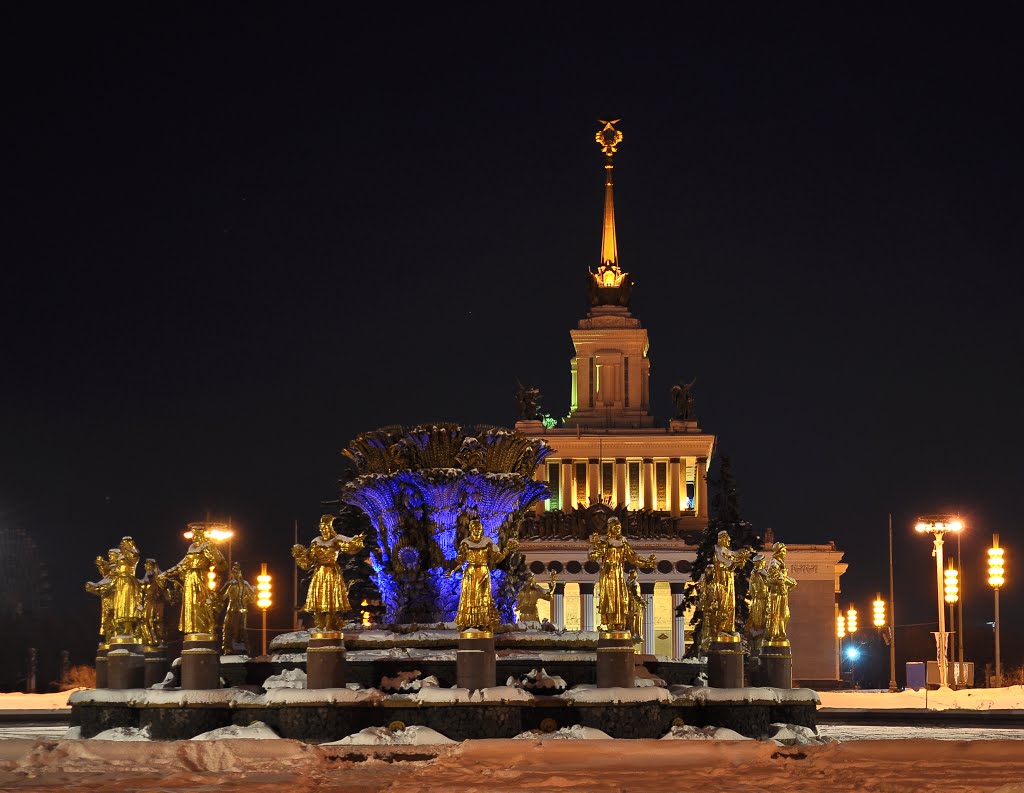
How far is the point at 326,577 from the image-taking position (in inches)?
990

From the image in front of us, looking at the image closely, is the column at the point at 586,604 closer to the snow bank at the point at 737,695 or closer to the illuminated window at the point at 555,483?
the illuminated window at the point at 555,483

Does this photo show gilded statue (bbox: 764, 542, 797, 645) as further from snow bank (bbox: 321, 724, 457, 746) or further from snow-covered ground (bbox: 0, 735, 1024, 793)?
snow bank (bbox: 321, 724, 457, 746)

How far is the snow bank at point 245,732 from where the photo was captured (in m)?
23.4

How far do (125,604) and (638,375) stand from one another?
88.6m

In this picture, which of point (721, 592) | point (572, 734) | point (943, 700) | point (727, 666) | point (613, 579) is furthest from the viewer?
point (943, 700)

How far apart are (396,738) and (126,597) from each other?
697 cm

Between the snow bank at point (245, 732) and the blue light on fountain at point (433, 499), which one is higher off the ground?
the blue light on fountain at point (433, 499)

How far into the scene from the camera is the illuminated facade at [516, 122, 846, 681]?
9481 centimetres

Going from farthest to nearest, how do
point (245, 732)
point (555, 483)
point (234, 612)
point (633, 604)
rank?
1. point (555, 483)
2. point (234, 612)
3. point (633, 604)
4. point (245, 732)

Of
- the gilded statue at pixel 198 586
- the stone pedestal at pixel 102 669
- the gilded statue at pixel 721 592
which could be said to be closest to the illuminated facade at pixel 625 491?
the gilded statue at pixel 721 592

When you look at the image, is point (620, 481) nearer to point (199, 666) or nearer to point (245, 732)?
point (199, 666)

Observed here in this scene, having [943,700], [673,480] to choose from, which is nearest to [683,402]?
[673,480]

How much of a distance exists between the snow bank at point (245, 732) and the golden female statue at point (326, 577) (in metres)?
1.74

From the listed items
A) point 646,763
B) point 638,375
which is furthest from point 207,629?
point 638,375
